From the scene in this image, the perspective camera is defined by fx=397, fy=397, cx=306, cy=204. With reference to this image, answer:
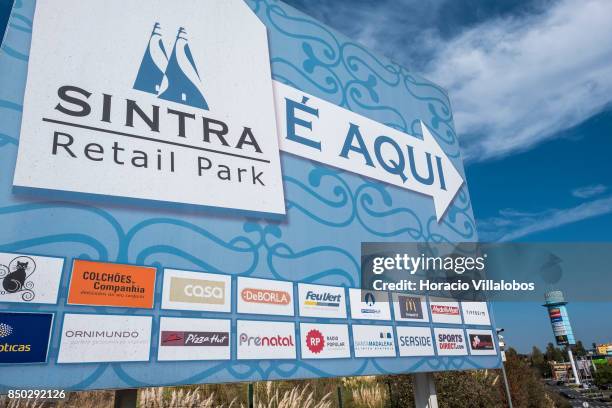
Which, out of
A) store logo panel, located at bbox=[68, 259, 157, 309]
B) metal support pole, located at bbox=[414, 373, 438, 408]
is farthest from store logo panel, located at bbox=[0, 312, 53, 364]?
metal support pole, located at bbox=[414, 373, 438, 408]

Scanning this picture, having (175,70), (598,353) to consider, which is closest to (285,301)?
(175,70)

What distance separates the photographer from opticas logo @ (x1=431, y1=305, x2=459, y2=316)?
422cm

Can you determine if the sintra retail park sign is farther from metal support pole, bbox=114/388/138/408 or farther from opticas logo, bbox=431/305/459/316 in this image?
metal support pole, bbox=114/388/138/408

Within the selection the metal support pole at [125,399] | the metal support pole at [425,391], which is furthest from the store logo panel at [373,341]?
the metal support pole at [125,399]

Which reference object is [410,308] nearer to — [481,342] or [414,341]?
[414,341]

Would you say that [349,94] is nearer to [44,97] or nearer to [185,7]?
[185,7]

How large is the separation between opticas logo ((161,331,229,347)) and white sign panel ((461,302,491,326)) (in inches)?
115

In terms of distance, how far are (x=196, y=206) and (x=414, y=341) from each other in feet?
8.15

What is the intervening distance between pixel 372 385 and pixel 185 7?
269 inches

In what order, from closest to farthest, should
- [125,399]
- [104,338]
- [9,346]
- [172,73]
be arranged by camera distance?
[9,346]
[104,338]
[125,399]
[172,73]

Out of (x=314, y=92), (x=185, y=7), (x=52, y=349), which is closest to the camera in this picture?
(x=52, y=349)

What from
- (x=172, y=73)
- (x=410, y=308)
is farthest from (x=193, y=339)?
(x=410, y=308)

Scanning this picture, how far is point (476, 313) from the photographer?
461 centimetres

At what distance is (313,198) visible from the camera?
385 centimetres
